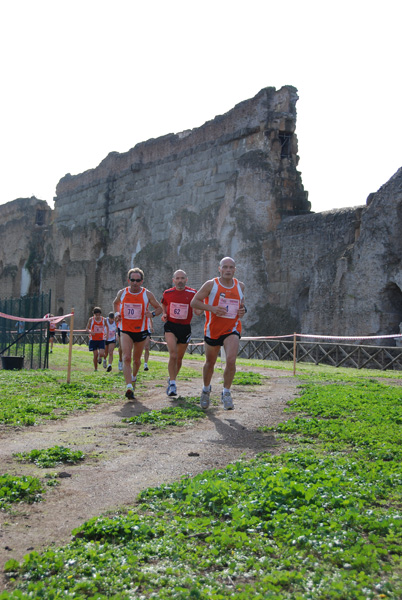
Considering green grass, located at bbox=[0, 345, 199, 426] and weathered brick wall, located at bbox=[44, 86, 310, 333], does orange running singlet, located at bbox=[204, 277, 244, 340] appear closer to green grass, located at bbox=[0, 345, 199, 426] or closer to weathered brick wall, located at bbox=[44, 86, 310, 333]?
green grass, located at bbox=[0, 345, 199, 426]

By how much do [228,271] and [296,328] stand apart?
1456 centimetres

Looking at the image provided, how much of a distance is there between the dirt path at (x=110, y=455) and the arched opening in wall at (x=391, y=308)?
37.9 ft

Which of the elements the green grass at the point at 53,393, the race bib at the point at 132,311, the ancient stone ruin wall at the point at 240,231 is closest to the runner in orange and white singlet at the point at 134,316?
the race bib at the point at 132,311

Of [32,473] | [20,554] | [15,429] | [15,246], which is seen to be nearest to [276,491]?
[20,554]

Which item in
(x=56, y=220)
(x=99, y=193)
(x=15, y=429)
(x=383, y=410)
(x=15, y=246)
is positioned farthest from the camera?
(x=15, y=246)

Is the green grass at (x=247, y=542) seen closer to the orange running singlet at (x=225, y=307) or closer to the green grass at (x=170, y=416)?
the green grass at (x=170, y=416)

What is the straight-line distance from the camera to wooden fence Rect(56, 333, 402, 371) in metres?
16.4

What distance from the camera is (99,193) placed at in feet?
116

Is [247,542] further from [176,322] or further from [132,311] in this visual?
[132,311]

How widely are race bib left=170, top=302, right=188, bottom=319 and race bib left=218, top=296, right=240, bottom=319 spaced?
3.57 ft

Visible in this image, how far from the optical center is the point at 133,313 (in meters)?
8.52

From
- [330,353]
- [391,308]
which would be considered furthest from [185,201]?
[330,353]

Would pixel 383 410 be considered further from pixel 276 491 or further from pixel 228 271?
pixel 276 491

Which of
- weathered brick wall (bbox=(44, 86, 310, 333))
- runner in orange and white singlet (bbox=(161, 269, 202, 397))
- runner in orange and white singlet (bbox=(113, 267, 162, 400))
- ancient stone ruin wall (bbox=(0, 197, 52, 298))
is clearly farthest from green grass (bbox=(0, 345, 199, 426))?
ancient stone ruin wall (bbox=(0, 197, 52, 298))
